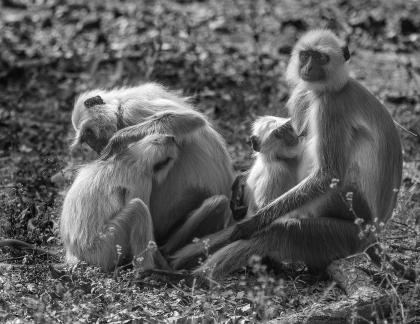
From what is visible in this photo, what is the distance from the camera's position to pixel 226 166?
5926 mm

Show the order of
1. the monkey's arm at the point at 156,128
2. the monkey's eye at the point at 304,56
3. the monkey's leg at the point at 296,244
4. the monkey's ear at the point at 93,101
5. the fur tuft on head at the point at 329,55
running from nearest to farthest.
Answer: the monkey's leg at the point at 296,244
the fur tuft on head at the point at 329,55
the monkey's eye at the point at 304,56
the monkey's arm at the point at 156,128
the monkey's ear at the point at 93,101

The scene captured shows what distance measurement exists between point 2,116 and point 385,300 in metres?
4.80

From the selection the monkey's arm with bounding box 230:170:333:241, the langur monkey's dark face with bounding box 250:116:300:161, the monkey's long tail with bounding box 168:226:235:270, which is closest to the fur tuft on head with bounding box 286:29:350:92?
the langur monkey's dark face with bounding box 250:116:300:161

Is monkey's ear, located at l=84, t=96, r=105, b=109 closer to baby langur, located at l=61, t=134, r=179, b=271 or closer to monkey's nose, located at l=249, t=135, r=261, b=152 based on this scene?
baby langur, located at l=61, t=134, r=179, b=271

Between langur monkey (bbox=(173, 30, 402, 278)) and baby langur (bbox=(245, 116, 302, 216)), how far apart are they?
0.11m

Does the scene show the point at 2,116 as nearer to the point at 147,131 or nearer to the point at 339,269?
the point at 147,131

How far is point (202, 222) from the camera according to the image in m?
5.60

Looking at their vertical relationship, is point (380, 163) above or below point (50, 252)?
above

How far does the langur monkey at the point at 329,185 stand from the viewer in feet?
16.8

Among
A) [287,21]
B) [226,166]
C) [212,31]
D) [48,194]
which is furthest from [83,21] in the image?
[226,166]

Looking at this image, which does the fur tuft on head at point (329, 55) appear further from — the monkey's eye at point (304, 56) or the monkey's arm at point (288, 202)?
the monkey's arm at point (288, 202)

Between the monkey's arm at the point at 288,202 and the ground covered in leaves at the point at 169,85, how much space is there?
284 millimetres

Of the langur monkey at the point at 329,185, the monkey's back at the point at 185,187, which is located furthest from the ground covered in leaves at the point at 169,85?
the monkey's back at the point at 185,187

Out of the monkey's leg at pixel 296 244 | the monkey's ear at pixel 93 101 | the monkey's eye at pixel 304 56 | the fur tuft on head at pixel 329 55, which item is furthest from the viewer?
the monkey's ear at pixel 93 101
